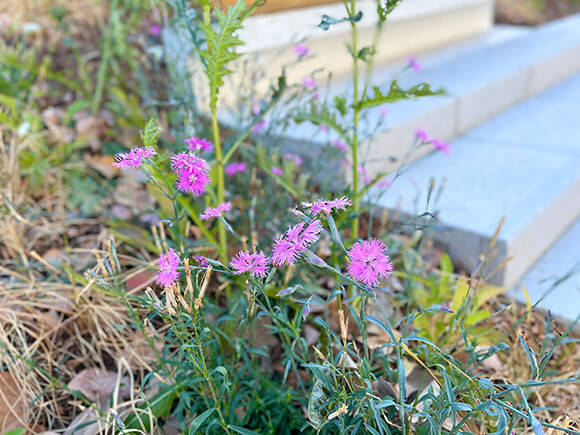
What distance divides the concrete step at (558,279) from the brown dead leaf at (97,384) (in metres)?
1.11

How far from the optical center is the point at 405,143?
2234 mm

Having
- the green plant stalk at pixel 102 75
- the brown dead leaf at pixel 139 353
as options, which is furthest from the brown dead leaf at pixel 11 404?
the green plant stalk at pixel 102 75

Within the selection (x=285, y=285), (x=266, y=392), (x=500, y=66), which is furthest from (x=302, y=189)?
(x=500, y=66)

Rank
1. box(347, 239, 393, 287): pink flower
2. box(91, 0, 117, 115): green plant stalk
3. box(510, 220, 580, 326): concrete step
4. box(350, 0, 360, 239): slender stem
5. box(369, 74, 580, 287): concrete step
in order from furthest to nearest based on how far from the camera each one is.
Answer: box(91, 0, 117, 115): green plant stalk, box(369, 74, 580, 287): concrete step, box(510, 220, 580, 326): concrete step, box(350, 0, 360, 239): slender stem, box(347, 239, 393, 287): pink flower

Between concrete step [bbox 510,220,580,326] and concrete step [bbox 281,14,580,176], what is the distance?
2.28 feet

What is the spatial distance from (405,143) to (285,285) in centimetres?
121

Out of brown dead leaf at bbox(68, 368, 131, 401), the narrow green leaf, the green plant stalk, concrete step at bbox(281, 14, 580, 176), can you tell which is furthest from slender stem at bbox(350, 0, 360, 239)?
the green plant stalk

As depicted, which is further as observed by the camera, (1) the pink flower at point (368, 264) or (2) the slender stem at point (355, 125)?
(2) the slender stem at point (355, 125)

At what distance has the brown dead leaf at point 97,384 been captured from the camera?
1.22 metres

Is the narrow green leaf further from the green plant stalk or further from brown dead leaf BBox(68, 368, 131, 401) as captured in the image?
the green plant stalk

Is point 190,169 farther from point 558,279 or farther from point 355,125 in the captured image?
point 558,279

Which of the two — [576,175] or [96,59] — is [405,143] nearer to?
[576,175]

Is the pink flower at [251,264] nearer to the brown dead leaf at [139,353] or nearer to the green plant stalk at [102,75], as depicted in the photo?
the brown dead leaf at [139,353]

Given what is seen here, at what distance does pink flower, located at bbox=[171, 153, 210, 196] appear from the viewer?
792 mm
